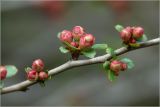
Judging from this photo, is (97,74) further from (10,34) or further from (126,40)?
(126,40)

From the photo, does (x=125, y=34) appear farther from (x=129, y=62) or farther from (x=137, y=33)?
(x=129, y=62)

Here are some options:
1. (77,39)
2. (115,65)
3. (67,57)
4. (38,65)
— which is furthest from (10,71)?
(67,57)

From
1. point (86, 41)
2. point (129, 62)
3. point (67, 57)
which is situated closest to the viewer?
point (86, 41)

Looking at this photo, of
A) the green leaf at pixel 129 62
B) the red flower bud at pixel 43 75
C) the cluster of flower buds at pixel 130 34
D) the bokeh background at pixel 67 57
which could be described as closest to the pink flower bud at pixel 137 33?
Answer: the cluster of flower buds at pixel 130 34

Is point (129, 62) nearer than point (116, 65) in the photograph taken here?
No

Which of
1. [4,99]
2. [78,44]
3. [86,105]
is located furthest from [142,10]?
[78,44]

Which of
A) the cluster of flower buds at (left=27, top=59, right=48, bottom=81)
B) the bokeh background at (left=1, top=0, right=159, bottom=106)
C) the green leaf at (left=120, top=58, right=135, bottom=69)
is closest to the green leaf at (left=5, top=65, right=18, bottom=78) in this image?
the cluster of flower buds at (left=27, top=59, right=48, bottom=81)
